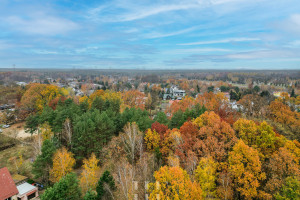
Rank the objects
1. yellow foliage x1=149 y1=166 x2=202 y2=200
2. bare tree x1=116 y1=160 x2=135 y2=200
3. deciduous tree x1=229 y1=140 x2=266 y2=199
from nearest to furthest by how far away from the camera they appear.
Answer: yellow foliage x1=149 y1=166 x2=202 y2=200 < bare tree x1=116 y1=160 x2=135 y2=200 < deciduous tree x1=229 y1=140 x2=266 y2=199

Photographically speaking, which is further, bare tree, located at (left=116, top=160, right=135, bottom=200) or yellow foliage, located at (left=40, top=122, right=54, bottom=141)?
yellow foliage, located at (left=40, top=122, right=54, bottom=141)

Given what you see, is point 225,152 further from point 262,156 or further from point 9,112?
point 9,112

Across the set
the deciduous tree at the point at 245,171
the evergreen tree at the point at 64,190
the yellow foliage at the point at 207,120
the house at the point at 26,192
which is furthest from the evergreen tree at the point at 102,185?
the yellow foliage at the point at 207,120

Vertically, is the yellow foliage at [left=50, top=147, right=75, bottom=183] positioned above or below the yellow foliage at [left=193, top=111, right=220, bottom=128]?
below

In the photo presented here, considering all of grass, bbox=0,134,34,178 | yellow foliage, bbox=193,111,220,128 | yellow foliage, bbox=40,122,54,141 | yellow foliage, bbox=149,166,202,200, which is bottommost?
grass, bbox=0,134,34,178

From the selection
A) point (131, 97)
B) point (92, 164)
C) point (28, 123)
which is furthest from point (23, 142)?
point (131, 97)

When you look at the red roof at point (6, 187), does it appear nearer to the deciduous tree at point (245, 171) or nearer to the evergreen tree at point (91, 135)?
the evergreen tree at point (91, 135)

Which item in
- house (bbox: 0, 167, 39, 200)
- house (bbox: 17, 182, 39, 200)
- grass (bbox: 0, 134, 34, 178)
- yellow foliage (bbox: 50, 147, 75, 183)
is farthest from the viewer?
grass (bbox: 0, 134, 34, 178)

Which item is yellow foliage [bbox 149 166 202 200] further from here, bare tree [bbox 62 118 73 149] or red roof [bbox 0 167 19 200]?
bare tree [bbox 62 118 73 149]

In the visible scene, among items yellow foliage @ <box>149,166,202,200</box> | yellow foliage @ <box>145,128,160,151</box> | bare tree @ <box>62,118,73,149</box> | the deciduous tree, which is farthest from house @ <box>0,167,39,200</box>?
the deciduous tree
